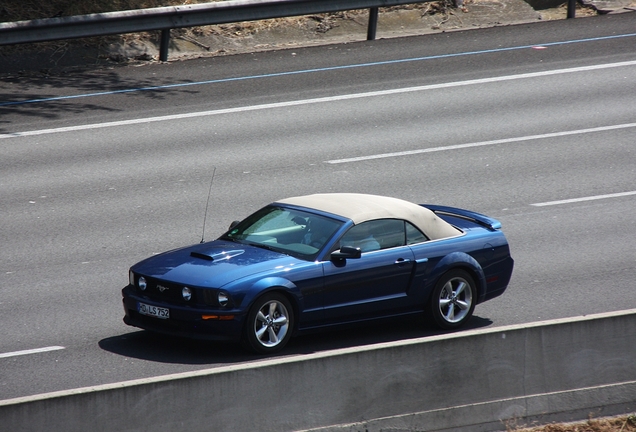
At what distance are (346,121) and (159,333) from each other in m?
8.64

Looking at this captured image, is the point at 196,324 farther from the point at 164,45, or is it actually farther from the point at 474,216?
the point at 164,45

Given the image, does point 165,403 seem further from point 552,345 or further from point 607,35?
point 607,35

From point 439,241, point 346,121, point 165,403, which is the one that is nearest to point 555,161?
point 346,121

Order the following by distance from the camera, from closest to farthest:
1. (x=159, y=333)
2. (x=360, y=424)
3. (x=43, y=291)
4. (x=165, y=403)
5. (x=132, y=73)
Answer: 1. (x=165, y=403)
2. (x=360, y=424)
3. (x=159, y=333)
4. (x=43, y=291)
5. (x=132, y=73)

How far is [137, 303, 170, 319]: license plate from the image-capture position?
8.77 m

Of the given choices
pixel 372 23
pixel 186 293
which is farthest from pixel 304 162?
pixel 372 23

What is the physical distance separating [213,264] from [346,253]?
1207mm

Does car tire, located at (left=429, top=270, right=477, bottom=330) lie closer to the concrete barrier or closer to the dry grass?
the concrete barrier

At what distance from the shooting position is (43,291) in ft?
35.1

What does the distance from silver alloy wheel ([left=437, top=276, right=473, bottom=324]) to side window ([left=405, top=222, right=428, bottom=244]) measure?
1.59 ft

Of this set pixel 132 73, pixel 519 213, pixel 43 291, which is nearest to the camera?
pixel 43 291

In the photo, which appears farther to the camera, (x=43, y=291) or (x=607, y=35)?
(x=607, y=35)

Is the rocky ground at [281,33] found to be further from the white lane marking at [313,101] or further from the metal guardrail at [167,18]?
the white lane marking at [313,101]

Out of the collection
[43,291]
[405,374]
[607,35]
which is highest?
[607,35]
